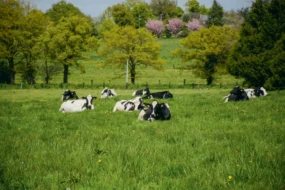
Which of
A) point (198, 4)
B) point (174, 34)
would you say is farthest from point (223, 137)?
point (198, 4)

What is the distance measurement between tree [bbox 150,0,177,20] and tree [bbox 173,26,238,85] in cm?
9261

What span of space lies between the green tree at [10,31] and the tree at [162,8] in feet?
322

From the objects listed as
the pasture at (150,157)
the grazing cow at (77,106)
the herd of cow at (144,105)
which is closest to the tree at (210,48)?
the herd of cow at (144,105)

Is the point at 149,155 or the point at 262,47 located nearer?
the point at 149,155

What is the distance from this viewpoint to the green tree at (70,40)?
162 ft

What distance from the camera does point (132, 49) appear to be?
52656 mm

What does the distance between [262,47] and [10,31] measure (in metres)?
36.7

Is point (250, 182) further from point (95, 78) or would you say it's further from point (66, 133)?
point (95, 78)

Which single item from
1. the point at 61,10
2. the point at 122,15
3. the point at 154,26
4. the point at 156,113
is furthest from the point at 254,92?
the point at 61,10

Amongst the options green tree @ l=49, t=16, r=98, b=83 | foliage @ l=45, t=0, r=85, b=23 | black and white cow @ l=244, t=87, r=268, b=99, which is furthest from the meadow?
foliage @ l=45, t=0, r=85, b=23

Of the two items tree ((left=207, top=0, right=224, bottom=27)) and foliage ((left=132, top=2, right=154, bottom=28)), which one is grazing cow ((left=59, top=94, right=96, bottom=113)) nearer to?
tree ((left=207, top=0, right=224, bottom=27))

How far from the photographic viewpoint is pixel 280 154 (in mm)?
6453

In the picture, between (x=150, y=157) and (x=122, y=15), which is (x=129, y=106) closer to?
(x=150, y=157)

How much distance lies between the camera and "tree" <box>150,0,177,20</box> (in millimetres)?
141750
